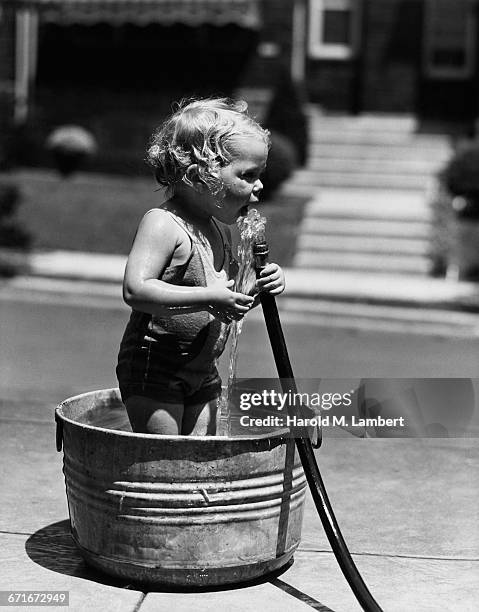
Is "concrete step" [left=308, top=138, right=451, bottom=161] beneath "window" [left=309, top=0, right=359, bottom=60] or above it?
beneath

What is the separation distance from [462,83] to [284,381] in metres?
16.0

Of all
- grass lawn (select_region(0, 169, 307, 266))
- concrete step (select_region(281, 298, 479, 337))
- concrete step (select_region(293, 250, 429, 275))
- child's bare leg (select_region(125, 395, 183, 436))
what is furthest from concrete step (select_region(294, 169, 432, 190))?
child's bare leg (select_region(125, 395, 183, 436))

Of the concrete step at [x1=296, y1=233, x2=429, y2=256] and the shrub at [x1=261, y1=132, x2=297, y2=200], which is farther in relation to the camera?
the shrub at [x1=261, y1=132, x2=297, y2=200]

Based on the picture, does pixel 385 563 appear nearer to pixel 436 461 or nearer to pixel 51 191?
pixel 436 461

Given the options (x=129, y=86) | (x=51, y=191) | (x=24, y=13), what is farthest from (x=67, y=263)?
(x=24, y=13)

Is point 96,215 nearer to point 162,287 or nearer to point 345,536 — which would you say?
point 345,536

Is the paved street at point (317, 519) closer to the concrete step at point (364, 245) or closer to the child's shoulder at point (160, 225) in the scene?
the child's shoulder at point (160, 225)

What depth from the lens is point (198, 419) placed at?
3.62 m

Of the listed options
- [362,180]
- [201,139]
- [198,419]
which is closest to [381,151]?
[362,180]

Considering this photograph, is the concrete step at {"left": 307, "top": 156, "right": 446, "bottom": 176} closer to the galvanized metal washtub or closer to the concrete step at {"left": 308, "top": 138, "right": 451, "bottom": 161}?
the concrete step at {"left": 308, "top": 138, "right": 451, "bottom": 161}

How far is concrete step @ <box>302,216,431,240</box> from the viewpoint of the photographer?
1393cm

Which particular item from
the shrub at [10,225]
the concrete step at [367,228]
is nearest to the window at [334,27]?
the concrete step at [367,228]

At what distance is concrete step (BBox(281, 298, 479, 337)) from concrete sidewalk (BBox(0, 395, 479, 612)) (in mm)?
5243

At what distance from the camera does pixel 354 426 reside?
3443mm
